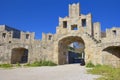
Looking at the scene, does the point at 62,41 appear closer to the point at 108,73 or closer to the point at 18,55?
the point at 18,55

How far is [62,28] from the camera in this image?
27.7 meters

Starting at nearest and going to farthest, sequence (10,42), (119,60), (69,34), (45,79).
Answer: (45,79) < (119,60) < (69,34) < (10,42)

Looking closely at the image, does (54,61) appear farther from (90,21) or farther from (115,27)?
(115,27)

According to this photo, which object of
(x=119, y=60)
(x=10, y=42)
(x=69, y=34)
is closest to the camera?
(x=119, y=60)

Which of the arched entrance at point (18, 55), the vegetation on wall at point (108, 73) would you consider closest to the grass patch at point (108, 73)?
the vegetation on wall at point (108, 73)

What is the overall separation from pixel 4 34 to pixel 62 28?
10529 millimetres

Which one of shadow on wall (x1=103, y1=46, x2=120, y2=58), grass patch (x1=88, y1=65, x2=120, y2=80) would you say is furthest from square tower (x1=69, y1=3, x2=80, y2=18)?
grass patch (x1=88, y1=65, x2=120, y2=80)

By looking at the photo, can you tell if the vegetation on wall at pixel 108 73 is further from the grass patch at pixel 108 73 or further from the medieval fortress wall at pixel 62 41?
the medieval fortress wall at pixel 62 41

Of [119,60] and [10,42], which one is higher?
[10,42]

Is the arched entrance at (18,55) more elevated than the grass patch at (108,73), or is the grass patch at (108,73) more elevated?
the arched entrance at (18,55)

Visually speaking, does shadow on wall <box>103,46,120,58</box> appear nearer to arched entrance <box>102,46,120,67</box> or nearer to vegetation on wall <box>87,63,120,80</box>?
arched entrance <box>102,46,120,67</box>

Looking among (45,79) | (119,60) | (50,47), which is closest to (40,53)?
(50,47)

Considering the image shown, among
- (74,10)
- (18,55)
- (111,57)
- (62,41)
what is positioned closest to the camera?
(111,57)

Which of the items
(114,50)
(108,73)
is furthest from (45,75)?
(114,50)
